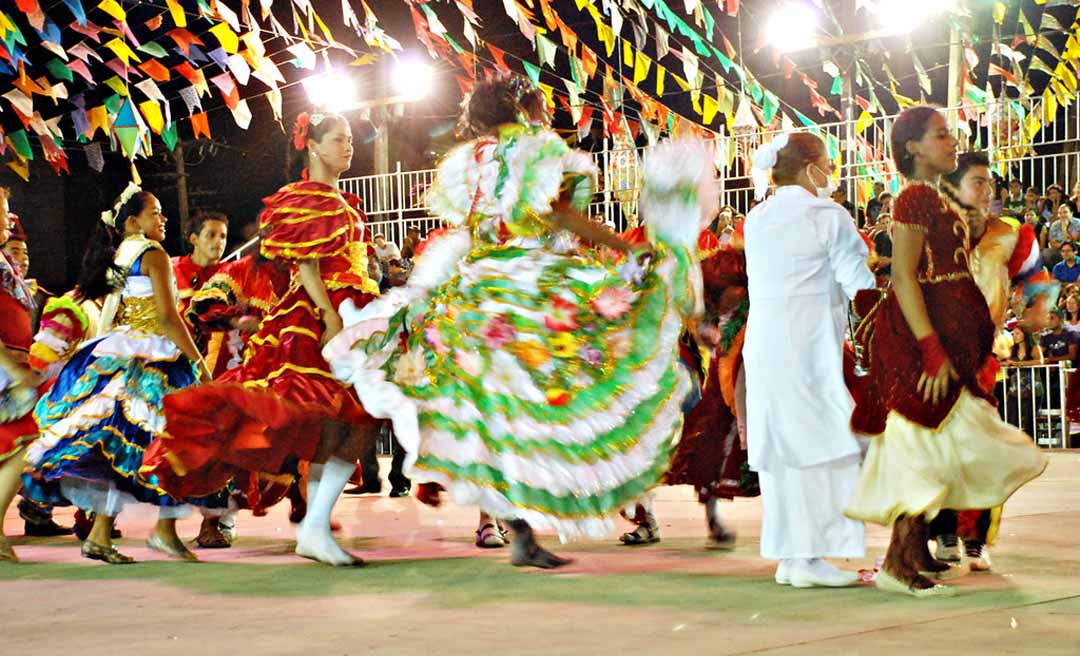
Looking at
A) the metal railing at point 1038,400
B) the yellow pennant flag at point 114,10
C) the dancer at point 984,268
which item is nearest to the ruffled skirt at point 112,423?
the yellow pennant flag at point 114,10

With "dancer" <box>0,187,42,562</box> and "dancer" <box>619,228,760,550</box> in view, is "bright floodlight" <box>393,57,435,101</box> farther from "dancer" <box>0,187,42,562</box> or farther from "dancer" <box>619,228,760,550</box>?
"dancer" <box>619,228,760,550</box>

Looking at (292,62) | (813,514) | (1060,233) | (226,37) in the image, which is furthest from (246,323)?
(1060,233)

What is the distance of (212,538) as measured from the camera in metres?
7.39

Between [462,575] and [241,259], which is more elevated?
[241,259]

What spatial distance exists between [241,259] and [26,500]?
2.05 metres

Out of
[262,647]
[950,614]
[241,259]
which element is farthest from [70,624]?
[241,259]

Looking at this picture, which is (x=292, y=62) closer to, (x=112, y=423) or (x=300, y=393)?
(x=112, y=423)

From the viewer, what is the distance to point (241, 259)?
7.75 m

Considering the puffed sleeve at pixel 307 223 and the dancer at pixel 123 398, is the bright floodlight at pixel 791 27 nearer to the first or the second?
the puffed sleeve at pixel 307 223

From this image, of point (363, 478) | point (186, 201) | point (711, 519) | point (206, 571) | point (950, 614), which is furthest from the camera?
point (186, 201)

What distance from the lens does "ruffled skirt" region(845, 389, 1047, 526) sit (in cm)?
504

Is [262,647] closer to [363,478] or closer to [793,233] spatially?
[793,233]

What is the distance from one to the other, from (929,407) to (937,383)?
0.10m

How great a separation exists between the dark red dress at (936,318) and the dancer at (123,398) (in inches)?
126
